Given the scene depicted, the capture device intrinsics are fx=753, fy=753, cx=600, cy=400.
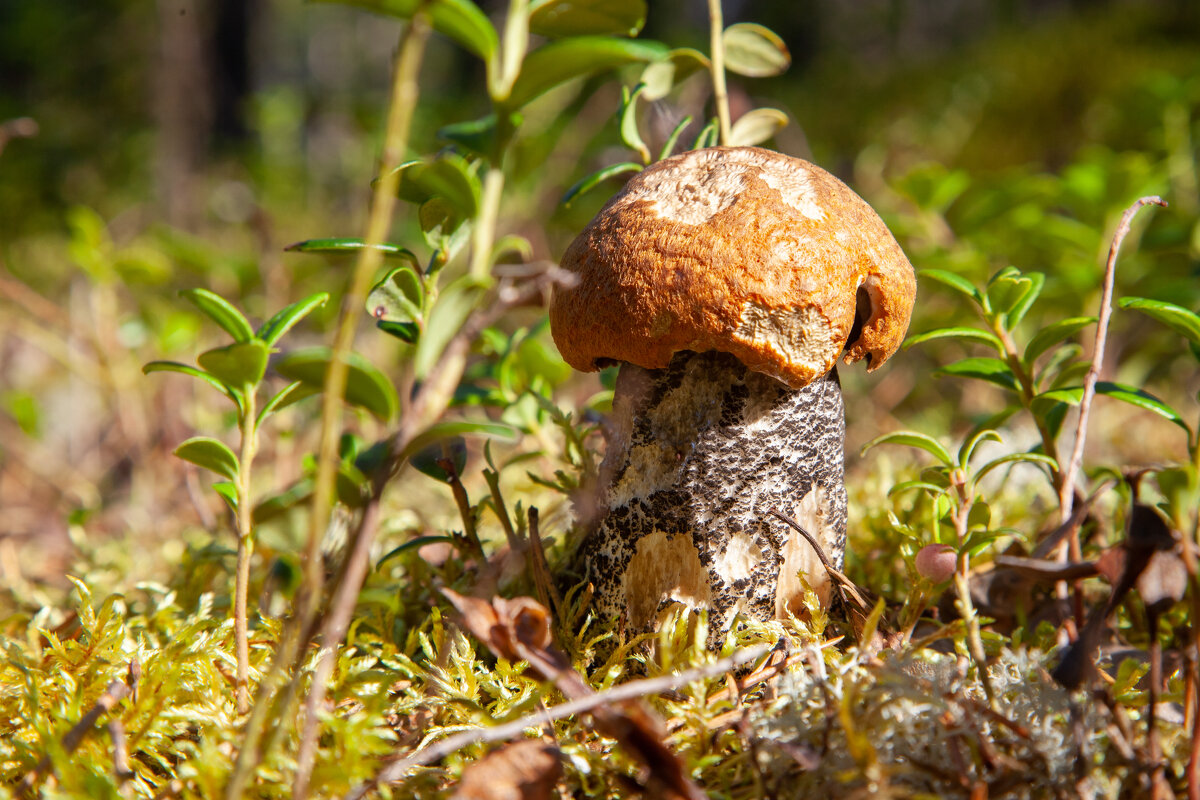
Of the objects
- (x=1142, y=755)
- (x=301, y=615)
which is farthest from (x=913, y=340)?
(x=301, y=615)

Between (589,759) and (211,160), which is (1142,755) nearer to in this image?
(589,759)

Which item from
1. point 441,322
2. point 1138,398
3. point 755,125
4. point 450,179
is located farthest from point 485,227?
point 1138,398

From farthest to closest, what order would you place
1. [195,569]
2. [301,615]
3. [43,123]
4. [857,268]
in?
1. [43,123]
2. [195,569]
3. [857,268]
4. [301,615]

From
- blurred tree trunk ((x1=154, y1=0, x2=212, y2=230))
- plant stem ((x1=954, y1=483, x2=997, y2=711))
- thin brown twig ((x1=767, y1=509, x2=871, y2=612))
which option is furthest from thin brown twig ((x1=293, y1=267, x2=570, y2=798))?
blurred tree trunk ((x1=154, y1=0, x2=212, y2=230))

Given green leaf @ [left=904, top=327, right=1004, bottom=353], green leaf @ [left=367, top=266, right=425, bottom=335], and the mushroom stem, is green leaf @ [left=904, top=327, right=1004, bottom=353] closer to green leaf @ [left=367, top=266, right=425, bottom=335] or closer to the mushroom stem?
the mushroom stem

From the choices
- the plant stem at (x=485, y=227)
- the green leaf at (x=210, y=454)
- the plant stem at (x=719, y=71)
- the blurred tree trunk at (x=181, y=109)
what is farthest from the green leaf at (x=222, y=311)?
the blurred tree trunk at (x=181, y=109)

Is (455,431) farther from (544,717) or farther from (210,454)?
(210,454)
